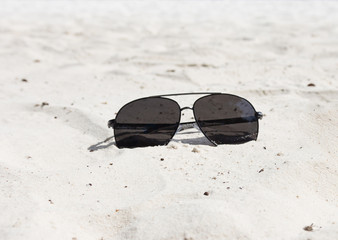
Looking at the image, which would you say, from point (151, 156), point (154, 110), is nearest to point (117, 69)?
point (154, 110)

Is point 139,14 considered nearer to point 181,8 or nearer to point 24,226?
point 181,8

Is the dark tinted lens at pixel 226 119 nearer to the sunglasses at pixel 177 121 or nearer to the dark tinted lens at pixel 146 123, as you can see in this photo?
the sunglasses at pixel 177 121

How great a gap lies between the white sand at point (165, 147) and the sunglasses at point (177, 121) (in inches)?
2.9

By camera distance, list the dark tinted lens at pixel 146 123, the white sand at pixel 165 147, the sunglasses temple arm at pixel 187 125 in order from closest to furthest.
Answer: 1. the white sand at pixel 165 147
2. the dark tinted lens at pixel 146 123
3. the sunglasses temple arm at pixel 187 125

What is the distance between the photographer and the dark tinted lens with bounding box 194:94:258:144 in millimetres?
2293

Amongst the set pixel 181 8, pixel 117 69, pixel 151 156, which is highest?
pixel 151 156

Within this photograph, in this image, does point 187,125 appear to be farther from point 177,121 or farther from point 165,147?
point 165,147

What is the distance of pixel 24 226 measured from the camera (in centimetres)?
152

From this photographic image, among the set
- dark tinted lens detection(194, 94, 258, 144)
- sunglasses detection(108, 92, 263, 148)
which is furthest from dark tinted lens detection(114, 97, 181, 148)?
dark tinted lens detection(194, 94, 258, 144)

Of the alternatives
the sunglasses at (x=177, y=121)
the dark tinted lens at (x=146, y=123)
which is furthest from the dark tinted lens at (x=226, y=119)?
the dark tinted lens at (x=146, y=123)

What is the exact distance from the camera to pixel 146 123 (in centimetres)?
233

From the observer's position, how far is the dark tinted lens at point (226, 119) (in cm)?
229

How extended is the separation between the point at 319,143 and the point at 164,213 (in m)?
0.94

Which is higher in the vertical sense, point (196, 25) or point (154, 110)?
point (154, 110)
